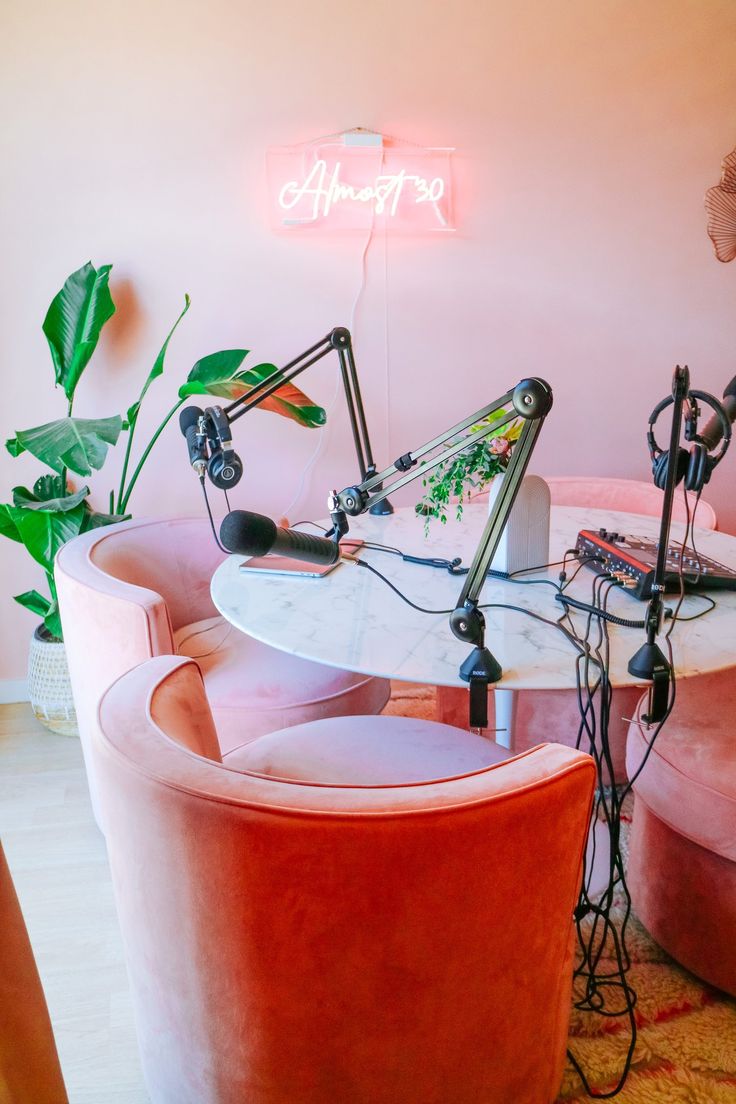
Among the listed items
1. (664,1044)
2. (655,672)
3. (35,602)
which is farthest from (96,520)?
(664,1044)

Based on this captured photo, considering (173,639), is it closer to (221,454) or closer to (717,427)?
(221,454)

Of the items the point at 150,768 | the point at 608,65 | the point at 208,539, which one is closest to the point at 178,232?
the point at 208,539

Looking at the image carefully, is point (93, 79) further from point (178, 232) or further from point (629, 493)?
point (629, 493)

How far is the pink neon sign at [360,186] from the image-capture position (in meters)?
2.46

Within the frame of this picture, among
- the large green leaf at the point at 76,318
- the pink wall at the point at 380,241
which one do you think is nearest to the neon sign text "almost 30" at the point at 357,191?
the pink wall at the point at 380,241

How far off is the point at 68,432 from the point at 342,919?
162 cm

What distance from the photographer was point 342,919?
2.49 ft

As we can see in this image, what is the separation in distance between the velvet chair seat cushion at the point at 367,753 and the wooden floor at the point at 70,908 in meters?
0.61

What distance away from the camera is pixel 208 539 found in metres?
2.12

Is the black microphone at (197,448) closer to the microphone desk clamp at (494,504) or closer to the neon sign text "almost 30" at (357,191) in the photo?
the microphone desk clamp at (494,504)

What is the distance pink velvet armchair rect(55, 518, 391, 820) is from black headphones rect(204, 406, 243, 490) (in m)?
0.29

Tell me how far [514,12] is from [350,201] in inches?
32.6

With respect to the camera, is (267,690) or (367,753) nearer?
(367,753)

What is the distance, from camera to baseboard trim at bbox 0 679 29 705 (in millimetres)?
2729
